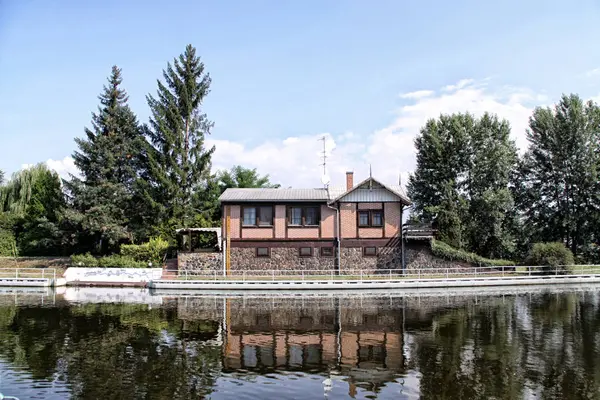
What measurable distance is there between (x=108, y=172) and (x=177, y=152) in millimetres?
6661

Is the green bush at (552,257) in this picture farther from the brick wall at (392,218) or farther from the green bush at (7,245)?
the green bush at (7,245)

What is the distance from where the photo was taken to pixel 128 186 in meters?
48.1

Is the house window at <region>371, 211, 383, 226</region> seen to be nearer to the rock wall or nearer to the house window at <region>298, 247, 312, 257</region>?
the rock wall

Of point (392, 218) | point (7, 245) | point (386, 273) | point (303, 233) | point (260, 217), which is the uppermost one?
point (260, 217)

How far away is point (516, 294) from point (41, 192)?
44488 millimetres

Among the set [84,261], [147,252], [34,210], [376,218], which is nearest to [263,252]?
[376,218]

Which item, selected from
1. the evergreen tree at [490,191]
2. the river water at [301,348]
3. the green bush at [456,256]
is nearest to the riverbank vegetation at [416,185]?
the evergreen tree at [490,191]

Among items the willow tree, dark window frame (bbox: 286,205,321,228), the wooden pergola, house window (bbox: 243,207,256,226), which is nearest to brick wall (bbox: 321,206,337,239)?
dark window frame (bbox: 286,205,321,228)

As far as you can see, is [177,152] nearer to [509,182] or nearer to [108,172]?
[108,172]

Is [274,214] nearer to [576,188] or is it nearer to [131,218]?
[131,218]

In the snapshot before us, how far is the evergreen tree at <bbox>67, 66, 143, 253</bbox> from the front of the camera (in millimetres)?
44469

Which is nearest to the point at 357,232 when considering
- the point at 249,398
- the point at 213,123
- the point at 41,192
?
the point at 213,123

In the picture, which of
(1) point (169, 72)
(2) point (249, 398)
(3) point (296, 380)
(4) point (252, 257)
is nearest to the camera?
(2) point (249, 398)

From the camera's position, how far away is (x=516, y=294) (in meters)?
30.5
